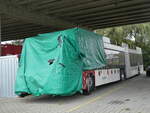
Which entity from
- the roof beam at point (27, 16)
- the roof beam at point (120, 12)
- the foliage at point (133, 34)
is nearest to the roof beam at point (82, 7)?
the roof beam at point (27, 16)

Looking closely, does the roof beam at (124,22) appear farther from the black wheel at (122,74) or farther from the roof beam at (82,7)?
the black wheel at (122,74)

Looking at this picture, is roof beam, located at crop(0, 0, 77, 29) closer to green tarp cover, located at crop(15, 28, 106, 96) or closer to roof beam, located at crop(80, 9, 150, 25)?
roof beam, located at crop(80, 9, 150, 25)

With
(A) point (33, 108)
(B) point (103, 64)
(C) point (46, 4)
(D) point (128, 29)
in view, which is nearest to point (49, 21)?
(C) point (46, 4)

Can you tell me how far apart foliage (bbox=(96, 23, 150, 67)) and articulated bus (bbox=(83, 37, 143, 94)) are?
11194 mm

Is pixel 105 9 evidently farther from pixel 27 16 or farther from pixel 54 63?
pixel 54 63

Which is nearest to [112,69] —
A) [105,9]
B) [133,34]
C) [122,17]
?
[105,9]

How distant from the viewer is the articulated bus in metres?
11.5

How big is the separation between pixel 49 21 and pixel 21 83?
1017 centimetres

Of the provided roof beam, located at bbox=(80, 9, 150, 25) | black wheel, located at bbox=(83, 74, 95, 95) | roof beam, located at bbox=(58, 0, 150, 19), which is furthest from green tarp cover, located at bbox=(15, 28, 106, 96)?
roof beam, located at bbox=(80, 9, 150, 25)

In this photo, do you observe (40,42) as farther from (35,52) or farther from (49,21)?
(49,21)

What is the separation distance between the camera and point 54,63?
9.82 metres

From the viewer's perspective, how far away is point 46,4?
16.4 meters

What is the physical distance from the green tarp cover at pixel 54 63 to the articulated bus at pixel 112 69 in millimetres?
795

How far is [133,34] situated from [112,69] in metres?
23.1
